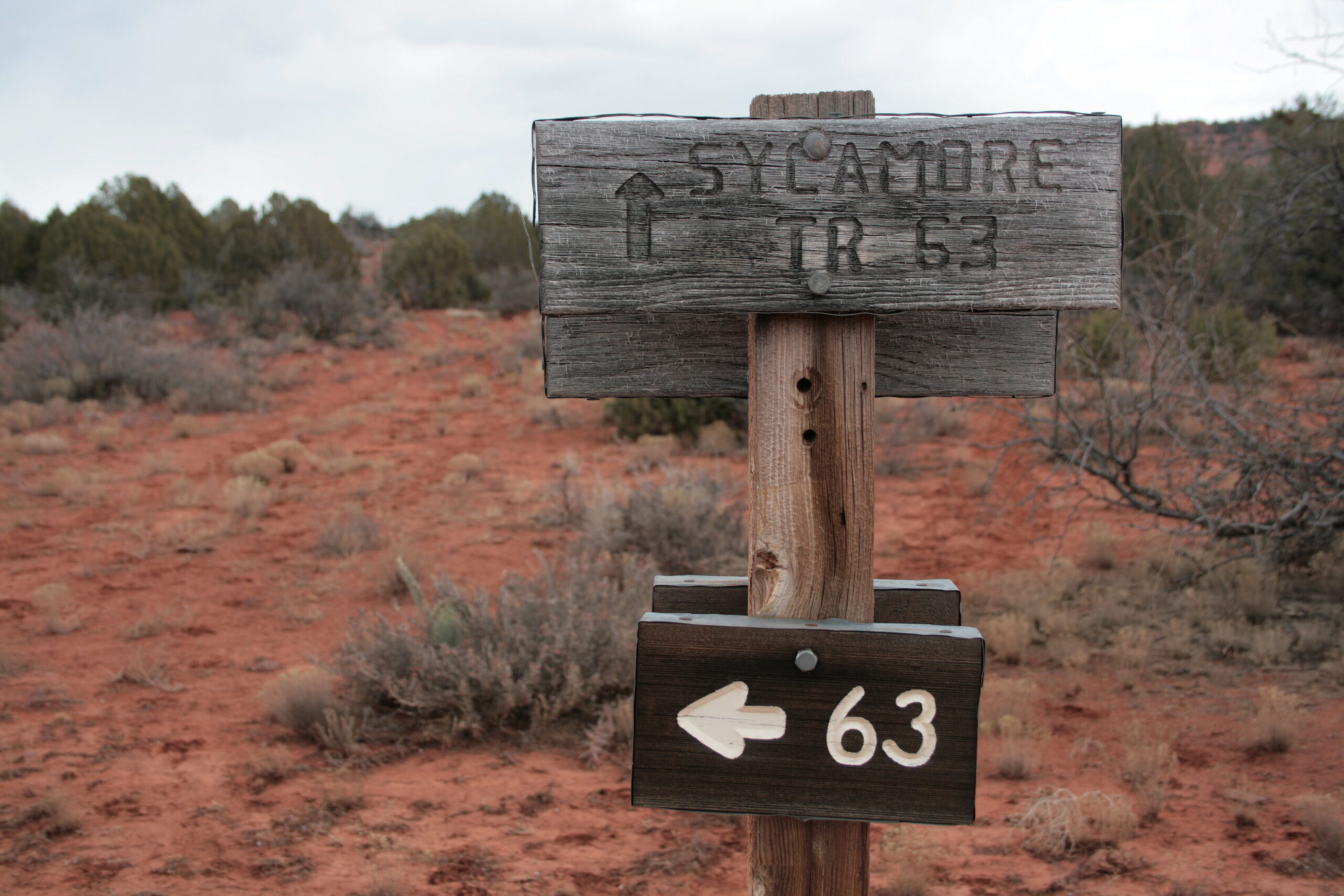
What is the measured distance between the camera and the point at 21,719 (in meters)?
4.89

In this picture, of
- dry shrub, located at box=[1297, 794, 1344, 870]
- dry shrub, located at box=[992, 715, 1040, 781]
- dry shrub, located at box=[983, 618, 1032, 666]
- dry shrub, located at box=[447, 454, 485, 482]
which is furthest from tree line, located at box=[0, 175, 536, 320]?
dry shrub, located at box=[1297, 794, 1344, 870]

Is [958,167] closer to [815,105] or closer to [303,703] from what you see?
[815,105]

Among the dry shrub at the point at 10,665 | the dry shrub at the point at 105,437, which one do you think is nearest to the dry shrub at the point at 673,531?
the dry shrub at the point at 10,665

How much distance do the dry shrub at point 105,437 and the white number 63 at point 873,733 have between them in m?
12.6

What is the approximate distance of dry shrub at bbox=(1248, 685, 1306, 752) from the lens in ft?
13.7

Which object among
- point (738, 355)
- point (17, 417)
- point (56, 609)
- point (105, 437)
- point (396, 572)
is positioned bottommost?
point (56, 609)

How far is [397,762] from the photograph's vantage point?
4.43 m

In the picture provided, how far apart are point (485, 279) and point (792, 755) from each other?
96.0 ft

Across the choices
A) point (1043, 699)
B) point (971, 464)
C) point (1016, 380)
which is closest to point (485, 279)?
point (971, 464)

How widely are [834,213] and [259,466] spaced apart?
10335mm

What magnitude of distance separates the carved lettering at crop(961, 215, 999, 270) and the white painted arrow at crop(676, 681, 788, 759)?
71cm

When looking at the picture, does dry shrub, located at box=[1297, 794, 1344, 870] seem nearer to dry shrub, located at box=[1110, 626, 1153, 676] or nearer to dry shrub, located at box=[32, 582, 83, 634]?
dry shrub, located at box=[1110, 626, 1153, 676]

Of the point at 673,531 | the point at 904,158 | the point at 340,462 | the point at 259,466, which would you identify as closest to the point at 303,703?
the point at 673,531

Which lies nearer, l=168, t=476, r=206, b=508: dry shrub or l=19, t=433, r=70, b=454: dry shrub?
l=168, t=476, r=206, b=508: dry shrub
